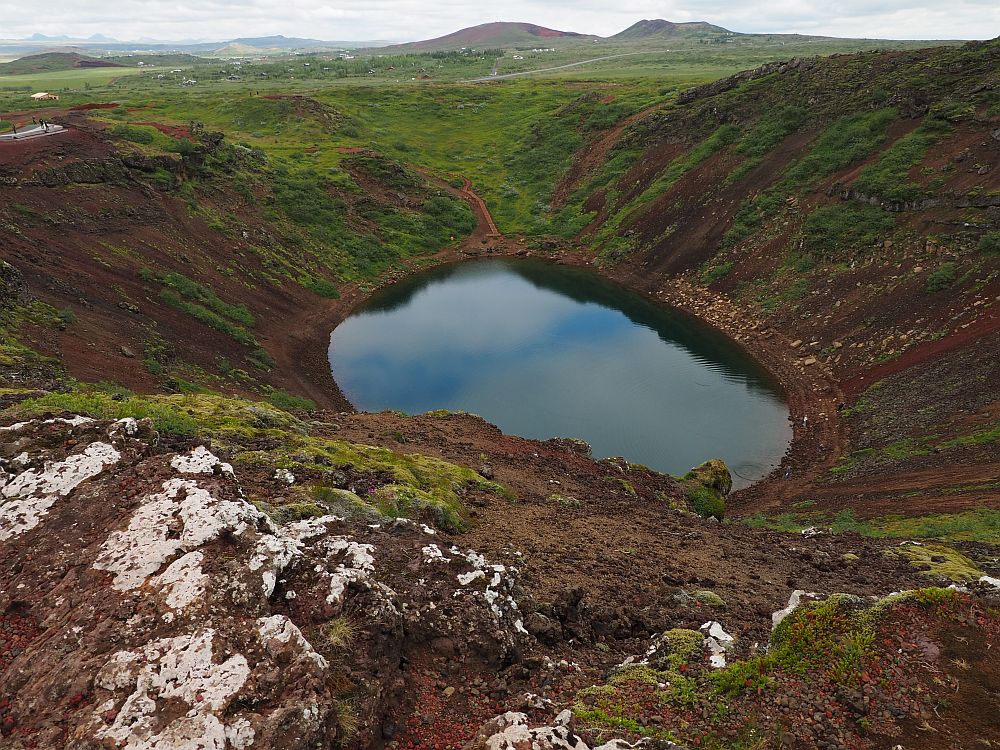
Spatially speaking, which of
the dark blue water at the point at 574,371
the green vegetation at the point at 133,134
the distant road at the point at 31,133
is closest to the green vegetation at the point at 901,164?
the dark blue water at the point at 574,371

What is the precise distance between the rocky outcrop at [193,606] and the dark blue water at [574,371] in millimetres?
23401

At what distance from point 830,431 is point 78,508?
118ft

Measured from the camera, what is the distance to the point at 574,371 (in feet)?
137

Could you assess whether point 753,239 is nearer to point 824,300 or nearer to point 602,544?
point 824,300

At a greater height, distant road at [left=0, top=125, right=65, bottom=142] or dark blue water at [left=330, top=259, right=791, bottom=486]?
distant road at [left=0, top=125, right=65, bottom=142]

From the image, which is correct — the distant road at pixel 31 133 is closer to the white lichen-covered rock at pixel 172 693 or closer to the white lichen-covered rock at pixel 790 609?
the white lichen-covered rock at pixel 172 693

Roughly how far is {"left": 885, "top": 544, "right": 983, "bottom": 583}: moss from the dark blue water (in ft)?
45.1

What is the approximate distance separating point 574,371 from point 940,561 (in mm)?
27495

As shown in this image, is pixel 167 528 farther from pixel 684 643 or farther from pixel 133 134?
pixel 133 134

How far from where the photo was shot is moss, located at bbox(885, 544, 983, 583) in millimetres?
14609

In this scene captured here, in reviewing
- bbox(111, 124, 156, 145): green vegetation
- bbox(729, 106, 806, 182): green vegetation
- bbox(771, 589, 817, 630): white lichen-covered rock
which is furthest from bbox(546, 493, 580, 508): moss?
bbox(111, 124, 156, 145): green vegetation

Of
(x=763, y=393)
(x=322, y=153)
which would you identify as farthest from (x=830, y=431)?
(x=322, y=153)

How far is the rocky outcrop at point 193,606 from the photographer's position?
737 centimetres

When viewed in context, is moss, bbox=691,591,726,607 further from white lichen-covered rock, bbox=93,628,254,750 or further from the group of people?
the group of people
